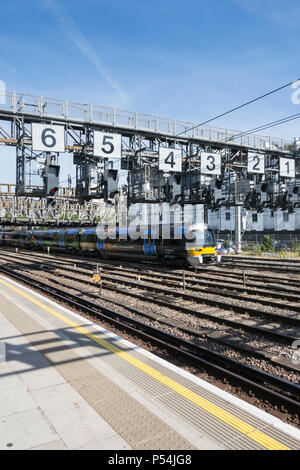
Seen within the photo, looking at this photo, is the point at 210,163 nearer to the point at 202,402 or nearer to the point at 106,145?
the point at 106,145

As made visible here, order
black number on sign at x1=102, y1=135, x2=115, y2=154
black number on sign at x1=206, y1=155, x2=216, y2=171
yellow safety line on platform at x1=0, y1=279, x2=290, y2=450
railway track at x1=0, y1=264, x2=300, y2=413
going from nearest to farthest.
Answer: yellow safety line on platform at x1=0, y1=279, x2=290, y2=450, railway track at x1=0, y1=264, x2=300, y2=413, black number on sign at x1=102, y1=135, x2=115, y2=154, black number on sign at x1=206, y1=155, x2=216, y2=171

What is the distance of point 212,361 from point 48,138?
1517 cm

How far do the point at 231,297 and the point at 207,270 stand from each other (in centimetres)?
818

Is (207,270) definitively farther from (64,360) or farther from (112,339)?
(64,360)

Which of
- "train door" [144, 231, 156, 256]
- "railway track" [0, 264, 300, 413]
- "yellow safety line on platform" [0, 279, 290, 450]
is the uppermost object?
"train door" [144, 231, 156, 256]

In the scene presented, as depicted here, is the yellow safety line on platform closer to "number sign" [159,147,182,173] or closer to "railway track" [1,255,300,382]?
"railway track" [1,255,300,382]

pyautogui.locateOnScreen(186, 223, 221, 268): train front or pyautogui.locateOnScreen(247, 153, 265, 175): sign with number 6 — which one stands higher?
pyautogui.locateOnScreen(247, 153, 265, 175): sign with number 6

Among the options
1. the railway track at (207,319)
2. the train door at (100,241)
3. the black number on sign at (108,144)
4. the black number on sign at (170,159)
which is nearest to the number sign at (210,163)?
the black number on sign at (170,159)

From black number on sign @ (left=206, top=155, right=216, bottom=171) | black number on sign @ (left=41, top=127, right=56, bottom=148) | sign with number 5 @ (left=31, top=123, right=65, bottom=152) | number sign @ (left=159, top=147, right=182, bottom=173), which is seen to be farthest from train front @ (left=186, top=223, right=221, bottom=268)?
black number on sign @ (left=41, top=127, right=56, bottom=148)

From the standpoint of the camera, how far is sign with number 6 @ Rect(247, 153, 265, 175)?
82.1 ft

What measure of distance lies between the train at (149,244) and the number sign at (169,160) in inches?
162

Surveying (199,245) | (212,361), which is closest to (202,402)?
(212,361)

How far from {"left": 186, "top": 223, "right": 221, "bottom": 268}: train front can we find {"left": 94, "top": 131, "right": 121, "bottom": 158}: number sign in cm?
630

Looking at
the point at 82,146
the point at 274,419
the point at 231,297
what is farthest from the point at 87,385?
the point at 82,146
